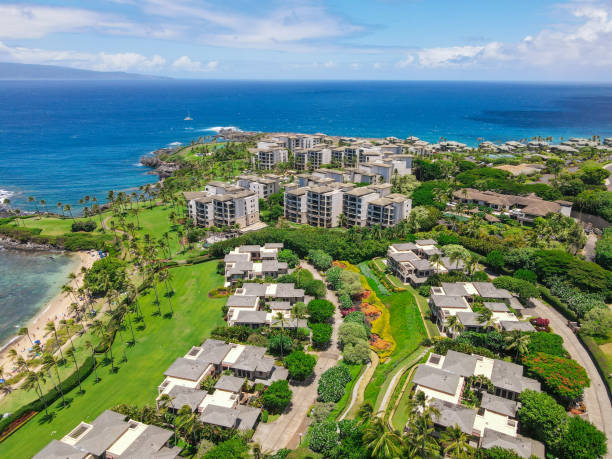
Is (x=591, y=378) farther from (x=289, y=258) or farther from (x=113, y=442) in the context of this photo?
(x=113, y=442)

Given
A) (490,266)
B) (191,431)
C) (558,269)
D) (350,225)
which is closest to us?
(191,431)

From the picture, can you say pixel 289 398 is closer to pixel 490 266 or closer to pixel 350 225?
pixel 490 266

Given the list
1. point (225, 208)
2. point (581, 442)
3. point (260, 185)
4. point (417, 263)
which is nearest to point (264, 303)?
point (417, 263)

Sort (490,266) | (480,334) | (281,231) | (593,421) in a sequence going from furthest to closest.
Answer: (281,231) < (490,266) < (480,334) < (593,421)

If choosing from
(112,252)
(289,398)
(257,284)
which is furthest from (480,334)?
(112,252)

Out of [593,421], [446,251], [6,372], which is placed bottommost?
[6,372]

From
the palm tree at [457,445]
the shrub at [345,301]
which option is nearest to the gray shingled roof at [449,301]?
the shrub at [345,301]

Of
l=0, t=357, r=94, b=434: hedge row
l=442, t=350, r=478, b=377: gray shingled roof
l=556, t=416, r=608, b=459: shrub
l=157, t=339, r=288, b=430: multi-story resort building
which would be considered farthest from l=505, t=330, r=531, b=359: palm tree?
l=0, t=357, r=94, b=434: hedge row

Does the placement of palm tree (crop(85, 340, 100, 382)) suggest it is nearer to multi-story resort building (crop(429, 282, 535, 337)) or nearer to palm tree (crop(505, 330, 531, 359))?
multi-story resort building (crop(429, 282, 535, 337))
